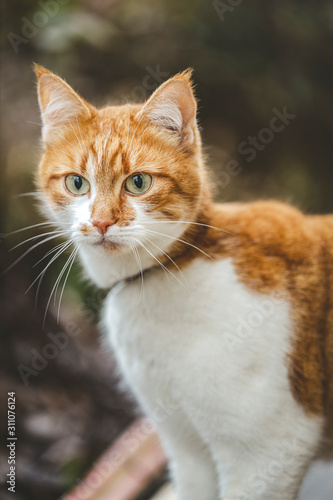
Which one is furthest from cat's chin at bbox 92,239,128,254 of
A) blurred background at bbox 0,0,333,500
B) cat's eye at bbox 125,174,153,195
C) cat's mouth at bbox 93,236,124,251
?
blurred background at bbox 0,0,333,500

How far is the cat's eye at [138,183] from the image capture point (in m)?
1.32

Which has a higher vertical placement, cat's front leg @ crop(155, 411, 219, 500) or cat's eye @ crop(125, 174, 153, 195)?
cat's eye @ crop(125, 174, 153, 195)

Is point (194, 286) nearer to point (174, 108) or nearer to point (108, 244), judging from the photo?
point (108, 244)

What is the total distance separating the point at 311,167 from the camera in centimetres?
366

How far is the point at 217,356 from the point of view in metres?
1.38

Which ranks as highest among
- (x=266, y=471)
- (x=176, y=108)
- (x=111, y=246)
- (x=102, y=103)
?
(x=102, y=103)

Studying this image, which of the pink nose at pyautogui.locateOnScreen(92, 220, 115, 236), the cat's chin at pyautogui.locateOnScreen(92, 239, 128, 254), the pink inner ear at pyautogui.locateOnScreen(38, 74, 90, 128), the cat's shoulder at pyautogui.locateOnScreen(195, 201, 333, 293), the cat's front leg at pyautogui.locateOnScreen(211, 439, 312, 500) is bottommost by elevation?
the cat's front leg at pyautogui.locateOnScreen(211, 439, 312, 500)

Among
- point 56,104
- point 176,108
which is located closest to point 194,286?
point 176,108

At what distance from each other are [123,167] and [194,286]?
1.25ft

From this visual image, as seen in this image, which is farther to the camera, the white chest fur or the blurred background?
the blurred background

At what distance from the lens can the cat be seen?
1.33 metres

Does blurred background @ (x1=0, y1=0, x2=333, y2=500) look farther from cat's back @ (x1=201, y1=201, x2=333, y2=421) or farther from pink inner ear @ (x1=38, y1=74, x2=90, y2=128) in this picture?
cat's back @ (x1=201, y1=201, x2=333, y2=421)

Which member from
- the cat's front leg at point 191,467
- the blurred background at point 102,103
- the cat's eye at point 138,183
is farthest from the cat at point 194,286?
the blurred background at point 102,103

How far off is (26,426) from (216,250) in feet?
5.34
